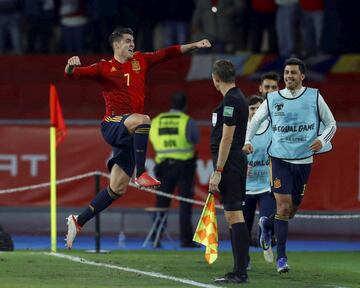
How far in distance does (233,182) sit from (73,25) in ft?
44.1

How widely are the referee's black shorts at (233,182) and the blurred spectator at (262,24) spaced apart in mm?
12735

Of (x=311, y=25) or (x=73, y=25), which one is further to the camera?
(x=73, y=25)

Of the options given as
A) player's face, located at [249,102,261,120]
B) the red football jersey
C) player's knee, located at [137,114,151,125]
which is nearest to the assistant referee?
player's knee, located at [137,114,151,125]

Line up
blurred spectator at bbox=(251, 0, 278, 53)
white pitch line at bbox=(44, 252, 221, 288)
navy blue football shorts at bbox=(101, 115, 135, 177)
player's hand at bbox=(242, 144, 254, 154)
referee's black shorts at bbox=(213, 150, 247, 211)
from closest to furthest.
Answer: white pitch line at bbox=(44, 252, 221, 288) < referee's black shorts at bbox=(213, 150, 247, 211) < navy blue football shorts at bbox=(101, 115, 135, 177) < player's hand at bbox=(242, 144, 254, 154) < blurred spectator at bbox=(251, 0, 278, 53)

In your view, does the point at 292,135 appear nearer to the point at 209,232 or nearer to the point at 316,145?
the point at 316,145

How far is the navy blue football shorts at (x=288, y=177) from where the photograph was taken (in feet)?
48.1

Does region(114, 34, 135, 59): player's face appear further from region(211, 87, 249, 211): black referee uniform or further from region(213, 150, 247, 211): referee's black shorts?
region(213, 150, 247, 211): referee's black shorts

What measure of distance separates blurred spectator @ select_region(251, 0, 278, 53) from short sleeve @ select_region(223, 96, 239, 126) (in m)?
12.8

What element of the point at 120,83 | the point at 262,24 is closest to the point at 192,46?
the point at 120,83

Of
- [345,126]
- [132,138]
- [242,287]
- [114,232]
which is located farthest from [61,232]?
[242,287]

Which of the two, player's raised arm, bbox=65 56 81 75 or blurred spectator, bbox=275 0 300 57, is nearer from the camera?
player's raised arm, bbox=65 56 81 75

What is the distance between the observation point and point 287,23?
25.8 metres

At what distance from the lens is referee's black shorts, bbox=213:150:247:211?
13.5m

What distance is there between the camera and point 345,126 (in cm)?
2150
